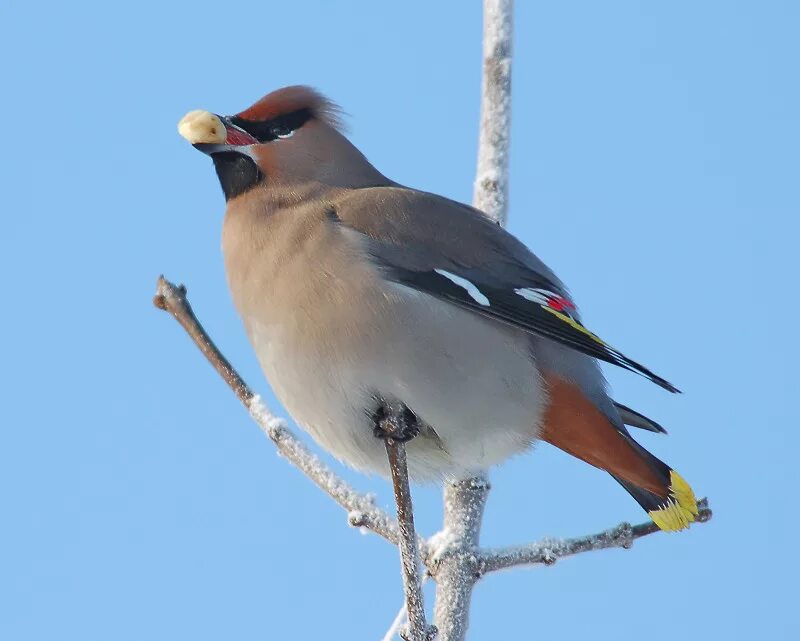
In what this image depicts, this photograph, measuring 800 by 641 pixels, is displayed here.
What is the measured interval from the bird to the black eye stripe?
140 mm

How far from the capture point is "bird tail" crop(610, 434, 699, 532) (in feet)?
12.3

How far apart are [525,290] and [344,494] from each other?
3.00 ft

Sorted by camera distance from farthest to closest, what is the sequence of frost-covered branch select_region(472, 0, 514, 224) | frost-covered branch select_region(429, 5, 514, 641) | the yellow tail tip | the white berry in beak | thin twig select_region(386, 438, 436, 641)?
frost-covered branch select_region(472, 0, 514, 224) → the white berry in beak → frost-covered branch select_region(429, 5, 514, 641) → the yellow tail tip → thin twig select_region(386, 438, 436, 641)

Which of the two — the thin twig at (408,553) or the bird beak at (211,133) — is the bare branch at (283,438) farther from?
the bird beak at (211,133)

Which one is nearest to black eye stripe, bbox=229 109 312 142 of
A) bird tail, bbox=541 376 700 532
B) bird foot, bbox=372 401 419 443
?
bird foot, bbox=372 401 419 443

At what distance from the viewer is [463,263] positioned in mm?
3963

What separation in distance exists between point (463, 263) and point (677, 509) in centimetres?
104

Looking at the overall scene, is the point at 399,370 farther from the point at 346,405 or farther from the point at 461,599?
the point at 461,599

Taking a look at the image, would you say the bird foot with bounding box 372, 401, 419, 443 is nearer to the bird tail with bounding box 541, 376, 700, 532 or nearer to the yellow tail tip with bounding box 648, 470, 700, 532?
the bird tail with bounding box 541, 376, 700, 532

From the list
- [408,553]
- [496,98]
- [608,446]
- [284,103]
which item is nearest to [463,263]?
[608,446]

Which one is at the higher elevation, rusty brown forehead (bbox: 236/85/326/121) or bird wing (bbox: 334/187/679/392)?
rusty brown forehead (bbox: 236/85/326/121)

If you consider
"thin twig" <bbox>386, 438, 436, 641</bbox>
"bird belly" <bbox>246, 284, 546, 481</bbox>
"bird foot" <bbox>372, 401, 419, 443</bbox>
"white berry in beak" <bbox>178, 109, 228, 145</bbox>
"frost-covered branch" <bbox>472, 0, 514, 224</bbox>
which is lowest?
"thin twig" <bbox>386, 438, 436, 641</bbox>

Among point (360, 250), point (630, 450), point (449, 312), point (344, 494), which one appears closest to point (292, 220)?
point (360, 250)

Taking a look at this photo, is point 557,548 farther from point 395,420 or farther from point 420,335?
point 420,335
